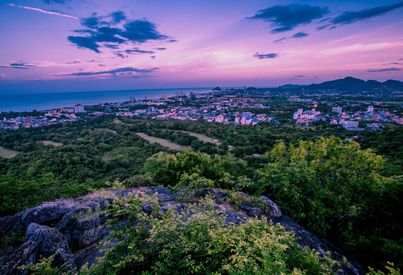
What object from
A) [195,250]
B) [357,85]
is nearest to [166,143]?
[195,250]

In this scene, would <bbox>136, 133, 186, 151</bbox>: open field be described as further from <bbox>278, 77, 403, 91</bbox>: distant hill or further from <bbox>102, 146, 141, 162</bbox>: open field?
<bbox>278, 77, 403, 91</bbox>: distant hill

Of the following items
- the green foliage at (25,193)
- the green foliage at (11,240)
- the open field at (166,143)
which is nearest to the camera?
the green foliage at (11,240)

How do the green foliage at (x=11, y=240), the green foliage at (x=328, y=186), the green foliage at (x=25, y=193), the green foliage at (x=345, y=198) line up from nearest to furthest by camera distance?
the green foliage at (x=11, y=240), the green foliage at (x=345, y=198), the green foliage at (x=328, y=186), the green foliage at (x=25, y=193)

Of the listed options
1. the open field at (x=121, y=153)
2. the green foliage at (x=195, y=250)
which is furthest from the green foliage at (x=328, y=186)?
the open field at (x=121, y=153)

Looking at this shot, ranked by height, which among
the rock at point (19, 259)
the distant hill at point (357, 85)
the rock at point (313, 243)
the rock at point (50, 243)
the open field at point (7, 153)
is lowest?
the open field at point (7, 153)

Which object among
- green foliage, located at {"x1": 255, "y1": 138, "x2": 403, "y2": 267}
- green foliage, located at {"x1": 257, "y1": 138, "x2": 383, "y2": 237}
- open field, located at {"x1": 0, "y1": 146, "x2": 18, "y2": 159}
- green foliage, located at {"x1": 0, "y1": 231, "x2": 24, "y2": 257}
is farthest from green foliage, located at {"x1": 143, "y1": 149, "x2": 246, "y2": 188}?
open field, located at {"x1": 0, "y1": 146, "x2": 18, "y2": 159}

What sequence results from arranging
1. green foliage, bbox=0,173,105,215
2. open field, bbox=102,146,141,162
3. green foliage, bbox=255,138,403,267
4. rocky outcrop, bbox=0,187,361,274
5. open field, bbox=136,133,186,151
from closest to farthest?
rocky outcrop, bbox=0,187,361,274, green foliage, bbox=255,138,403,267, green foliage, bbox=0,173,105,215, open field, bbox=102,146,141,162, open field, bbox=136,133,186,151

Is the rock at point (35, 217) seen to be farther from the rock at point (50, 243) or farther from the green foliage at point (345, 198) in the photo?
the green foliage at point (345, 198)
